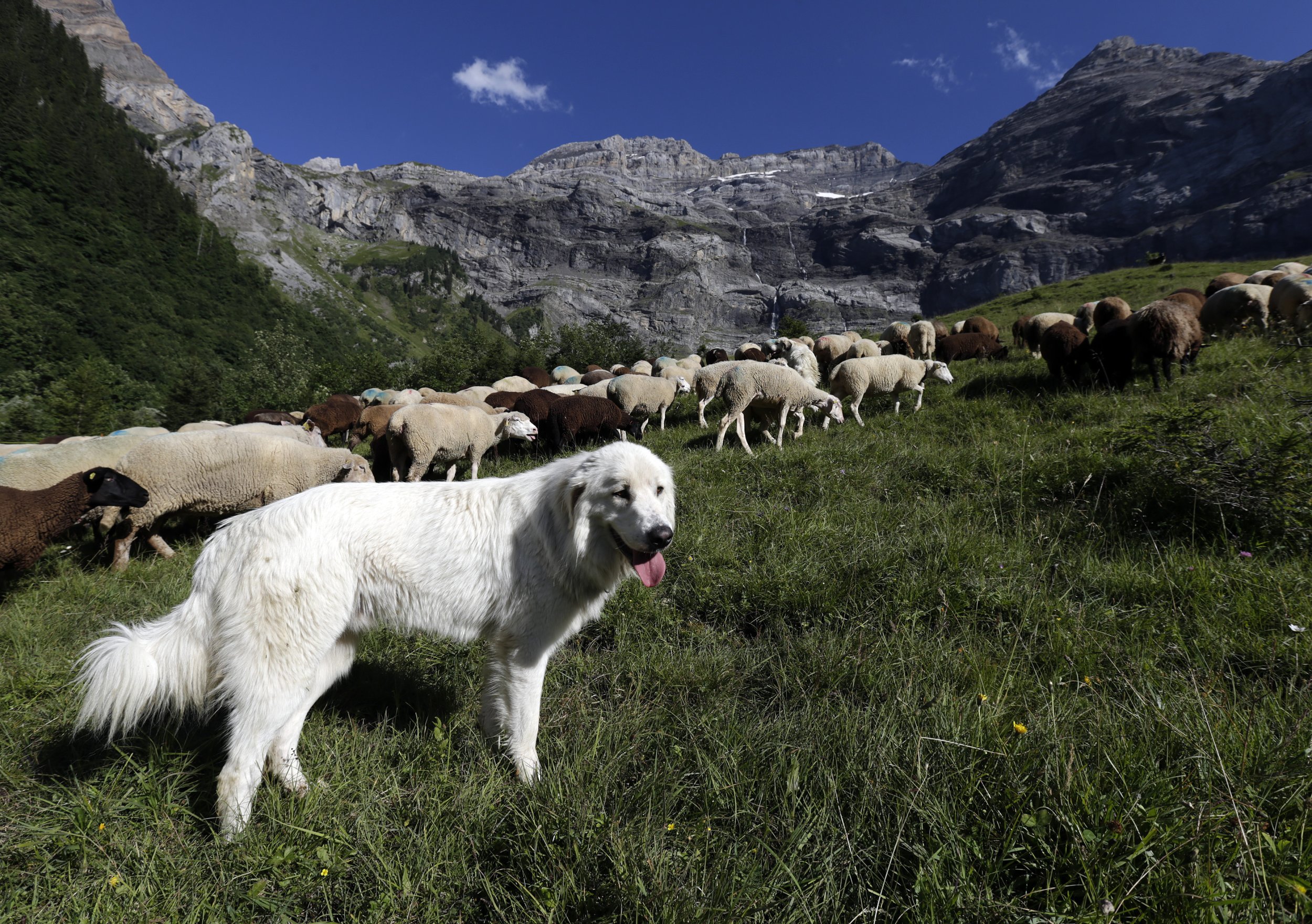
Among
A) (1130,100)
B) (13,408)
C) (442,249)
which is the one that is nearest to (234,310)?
(13,408)

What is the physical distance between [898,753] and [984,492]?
3.88m

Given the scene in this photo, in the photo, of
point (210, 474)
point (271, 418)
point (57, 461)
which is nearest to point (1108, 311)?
point (210, 474)

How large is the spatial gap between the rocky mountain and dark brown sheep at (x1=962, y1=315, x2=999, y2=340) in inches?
5340

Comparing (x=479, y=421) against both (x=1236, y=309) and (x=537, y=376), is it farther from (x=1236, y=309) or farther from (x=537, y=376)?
(x=1236, y=309)

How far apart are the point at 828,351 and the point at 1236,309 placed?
35.8ft

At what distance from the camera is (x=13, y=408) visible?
23.7 metres

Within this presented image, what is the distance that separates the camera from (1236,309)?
12.3 metres

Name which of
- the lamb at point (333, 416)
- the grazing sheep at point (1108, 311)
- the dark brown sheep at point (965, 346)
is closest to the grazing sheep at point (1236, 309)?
the grazing sheep at point (1108, 311)

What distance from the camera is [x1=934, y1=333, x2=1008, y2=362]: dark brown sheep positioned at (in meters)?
18.8

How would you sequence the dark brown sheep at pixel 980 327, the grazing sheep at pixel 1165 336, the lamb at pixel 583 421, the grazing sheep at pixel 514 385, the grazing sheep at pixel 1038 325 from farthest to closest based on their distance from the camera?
1. the dark brown sheep at pixel 980 327
2. the grazing sheep at pixel 514 385
3. the grazing sheep at pixel 1038 325
4. the lamb at pixel 583 421
5. the grazing sheep at pixel 1165 336

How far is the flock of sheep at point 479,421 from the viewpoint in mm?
7039

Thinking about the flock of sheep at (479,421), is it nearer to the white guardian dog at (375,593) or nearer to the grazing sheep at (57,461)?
the grazing sheep at (57,461)

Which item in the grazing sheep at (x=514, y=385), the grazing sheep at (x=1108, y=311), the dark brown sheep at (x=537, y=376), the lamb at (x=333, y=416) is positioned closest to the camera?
the grazing sheep at (x=1108, y=311)

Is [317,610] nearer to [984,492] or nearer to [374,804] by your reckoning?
[374,804]
